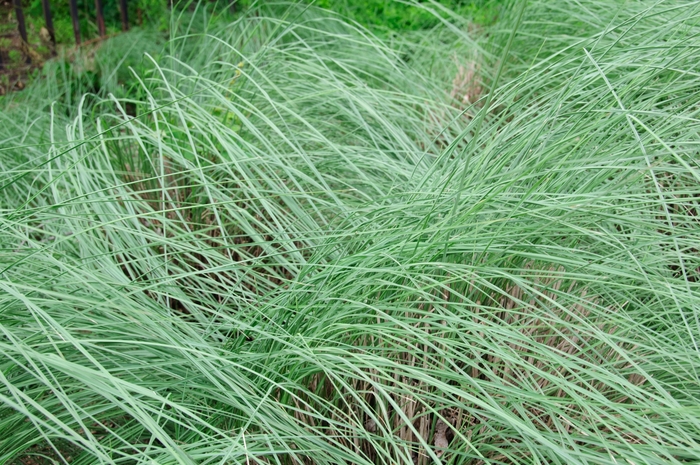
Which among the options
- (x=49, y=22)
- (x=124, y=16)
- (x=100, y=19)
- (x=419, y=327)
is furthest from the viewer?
(x=124, y=16)

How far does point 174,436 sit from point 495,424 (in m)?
0.76

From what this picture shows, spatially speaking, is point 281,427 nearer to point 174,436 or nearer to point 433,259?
point 174,436

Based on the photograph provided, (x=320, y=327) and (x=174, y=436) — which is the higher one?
(x=320, y=327)

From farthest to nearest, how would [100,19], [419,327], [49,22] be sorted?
[100,19]
[49,22]
[419,327]

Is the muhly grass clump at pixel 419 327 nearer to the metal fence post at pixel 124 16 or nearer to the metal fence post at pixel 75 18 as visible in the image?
the metal fence post at pixel 75 18

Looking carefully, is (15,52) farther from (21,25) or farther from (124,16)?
(124,16)

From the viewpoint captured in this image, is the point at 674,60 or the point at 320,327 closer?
the point at 320,327

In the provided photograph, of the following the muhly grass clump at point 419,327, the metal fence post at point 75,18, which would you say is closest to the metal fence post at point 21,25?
the metal fence post at point 75,18

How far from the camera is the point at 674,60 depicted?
180cm

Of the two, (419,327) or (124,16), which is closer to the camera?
(419,327)

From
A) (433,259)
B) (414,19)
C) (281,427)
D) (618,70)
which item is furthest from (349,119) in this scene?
(414,19)

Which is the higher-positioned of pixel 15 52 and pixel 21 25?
pixel 21 25

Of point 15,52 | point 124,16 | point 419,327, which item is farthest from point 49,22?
point 419,327

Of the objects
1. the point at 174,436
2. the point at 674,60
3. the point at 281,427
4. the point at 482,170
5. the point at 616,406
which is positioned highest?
the point at 674,60
